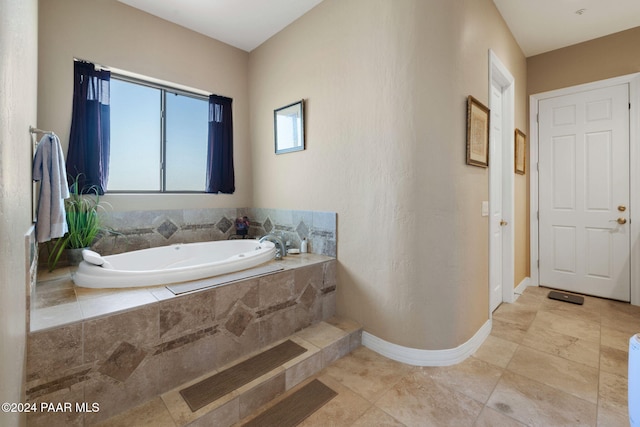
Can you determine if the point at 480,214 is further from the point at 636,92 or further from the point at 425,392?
the point at 636,92

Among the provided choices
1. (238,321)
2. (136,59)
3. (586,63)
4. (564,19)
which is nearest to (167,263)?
(238,321)

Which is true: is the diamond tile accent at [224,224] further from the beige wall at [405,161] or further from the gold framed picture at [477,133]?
the gold framed picture at [477,133]

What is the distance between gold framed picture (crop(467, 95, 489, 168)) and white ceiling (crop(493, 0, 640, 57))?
3.77 feet

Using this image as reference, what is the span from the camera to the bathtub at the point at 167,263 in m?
1.73

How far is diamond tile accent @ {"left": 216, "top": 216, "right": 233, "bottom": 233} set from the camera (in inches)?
131

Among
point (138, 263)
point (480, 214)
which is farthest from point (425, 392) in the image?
point (138, 263)

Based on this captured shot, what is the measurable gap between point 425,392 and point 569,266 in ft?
9.45

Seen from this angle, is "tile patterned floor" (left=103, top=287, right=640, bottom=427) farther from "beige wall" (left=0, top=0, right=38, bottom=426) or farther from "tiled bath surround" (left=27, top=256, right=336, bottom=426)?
"beige wall" (left=0, top=0, right=38, bottom=426)

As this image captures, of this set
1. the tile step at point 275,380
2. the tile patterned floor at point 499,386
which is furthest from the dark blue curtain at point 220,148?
the tile patterned floor at point 499,386

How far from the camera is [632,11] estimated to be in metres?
2.60

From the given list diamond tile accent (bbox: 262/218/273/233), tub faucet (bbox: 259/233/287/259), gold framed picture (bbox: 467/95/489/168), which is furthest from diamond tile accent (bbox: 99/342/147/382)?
gold framed picture (bbox: 467/95/489/168)

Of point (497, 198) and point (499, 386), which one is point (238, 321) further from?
point (497, 198)

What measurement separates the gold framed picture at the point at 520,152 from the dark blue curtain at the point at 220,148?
3322 millimetres

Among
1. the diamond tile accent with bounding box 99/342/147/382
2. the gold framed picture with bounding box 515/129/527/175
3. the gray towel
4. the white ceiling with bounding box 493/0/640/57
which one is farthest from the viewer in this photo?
the gold framed picture with bounding box 515/129/527/175
